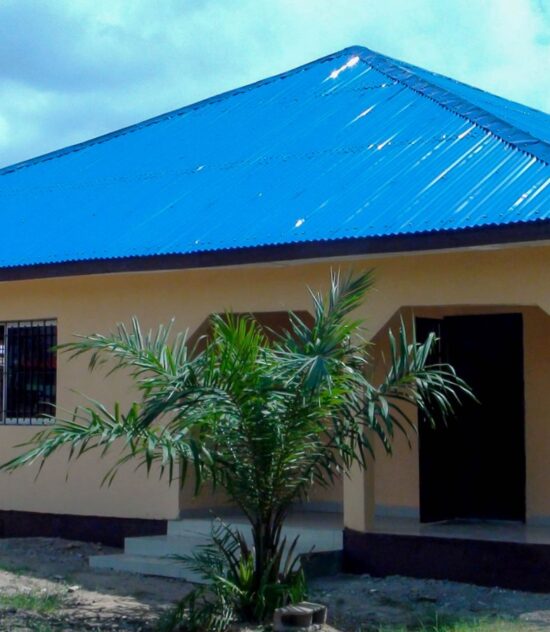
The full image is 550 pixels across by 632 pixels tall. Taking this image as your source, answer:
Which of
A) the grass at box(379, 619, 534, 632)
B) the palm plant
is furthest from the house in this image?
the palm plant

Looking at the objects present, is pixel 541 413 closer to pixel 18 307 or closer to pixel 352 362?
pixel 352 362

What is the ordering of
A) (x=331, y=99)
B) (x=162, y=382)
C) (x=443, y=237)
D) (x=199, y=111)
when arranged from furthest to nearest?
(x=199, y=111) → (x=331, y=99) → (x=443, y=237) → (x=162, y=382)

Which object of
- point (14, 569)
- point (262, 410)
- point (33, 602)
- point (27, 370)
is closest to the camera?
point (262, 410)

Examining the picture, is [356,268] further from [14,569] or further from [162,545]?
[14,569]

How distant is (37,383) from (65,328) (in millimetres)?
872

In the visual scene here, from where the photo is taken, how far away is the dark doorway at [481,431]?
1198 cm

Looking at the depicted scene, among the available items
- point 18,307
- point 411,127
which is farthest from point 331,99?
point 18,307

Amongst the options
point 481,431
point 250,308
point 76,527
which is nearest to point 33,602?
point 250,308

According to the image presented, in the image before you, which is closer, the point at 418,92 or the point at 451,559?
the point at 451,559

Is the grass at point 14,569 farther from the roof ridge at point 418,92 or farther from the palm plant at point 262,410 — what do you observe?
the roof ridge at point 418,92

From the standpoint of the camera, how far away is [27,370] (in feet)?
46.1

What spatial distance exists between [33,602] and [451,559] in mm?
3516

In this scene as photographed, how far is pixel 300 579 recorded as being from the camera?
8.55 metres

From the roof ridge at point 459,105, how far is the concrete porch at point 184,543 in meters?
3.94
